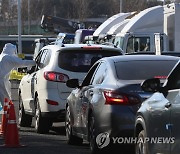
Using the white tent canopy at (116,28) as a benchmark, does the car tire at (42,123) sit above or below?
below

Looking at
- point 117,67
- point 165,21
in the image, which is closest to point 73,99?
point 117,67

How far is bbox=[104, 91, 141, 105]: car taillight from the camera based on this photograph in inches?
345

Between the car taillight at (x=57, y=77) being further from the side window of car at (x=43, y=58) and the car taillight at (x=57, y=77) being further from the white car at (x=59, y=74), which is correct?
the side window of car at (x=43, y=58)

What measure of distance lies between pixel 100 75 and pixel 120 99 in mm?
1285

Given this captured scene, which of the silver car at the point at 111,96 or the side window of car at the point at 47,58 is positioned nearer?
the silver car at the point at 111,96

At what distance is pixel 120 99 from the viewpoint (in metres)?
8.81

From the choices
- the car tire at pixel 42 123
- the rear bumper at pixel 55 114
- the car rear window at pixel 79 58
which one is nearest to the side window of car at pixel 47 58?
the car rear window at pixel 79 58

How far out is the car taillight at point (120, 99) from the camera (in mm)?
8766

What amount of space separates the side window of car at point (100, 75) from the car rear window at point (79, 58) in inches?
82.3

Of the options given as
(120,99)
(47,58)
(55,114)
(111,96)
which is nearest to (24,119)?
(47,58)

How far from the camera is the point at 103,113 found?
29.4 feet

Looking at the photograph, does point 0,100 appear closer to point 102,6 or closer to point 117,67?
point 117,67

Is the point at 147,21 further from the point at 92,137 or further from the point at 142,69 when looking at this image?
the point at 92,137

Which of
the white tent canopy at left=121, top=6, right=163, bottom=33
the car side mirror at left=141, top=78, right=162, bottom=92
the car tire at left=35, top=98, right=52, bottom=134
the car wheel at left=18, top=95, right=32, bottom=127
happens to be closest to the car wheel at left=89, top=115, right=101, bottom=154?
the car side mirror at left=141, top=78, right=162, bottom=92
